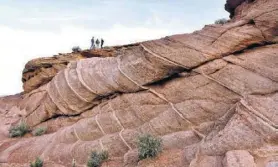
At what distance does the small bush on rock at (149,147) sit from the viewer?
1614cm

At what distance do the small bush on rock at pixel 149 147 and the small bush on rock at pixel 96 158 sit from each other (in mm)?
2594

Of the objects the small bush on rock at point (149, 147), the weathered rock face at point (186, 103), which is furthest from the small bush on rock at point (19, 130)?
the small bush on rock at point (149, 147)

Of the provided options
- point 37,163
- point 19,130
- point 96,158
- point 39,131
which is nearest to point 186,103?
point 96,158

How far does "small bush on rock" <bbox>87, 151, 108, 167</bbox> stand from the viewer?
712 inches

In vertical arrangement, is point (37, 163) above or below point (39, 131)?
above

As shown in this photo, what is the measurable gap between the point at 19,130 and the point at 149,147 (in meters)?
13.4

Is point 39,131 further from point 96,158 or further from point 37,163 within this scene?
point 96,158

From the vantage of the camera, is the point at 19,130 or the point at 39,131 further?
the point at 19,130

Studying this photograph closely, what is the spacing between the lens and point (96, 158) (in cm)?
1822

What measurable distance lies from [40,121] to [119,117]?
8.83 m

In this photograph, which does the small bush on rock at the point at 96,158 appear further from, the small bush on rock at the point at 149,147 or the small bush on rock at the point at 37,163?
the small bush on rock at the point at 37,163

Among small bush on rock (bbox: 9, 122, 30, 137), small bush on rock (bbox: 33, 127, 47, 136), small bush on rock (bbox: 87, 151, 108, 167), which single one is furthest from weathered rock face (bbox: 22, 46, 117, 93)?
small bush on rock (bbox: 87, 151, 108, 167)

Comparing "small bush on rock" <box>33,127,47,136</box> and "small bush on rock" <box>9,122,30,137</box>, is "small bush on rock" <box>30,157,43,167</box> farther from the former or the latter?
"small bush on rock" <box>9,122,30,137</box>

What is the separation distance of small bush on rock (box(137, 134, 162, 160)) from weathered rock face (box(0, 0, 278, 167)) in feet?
1.22
